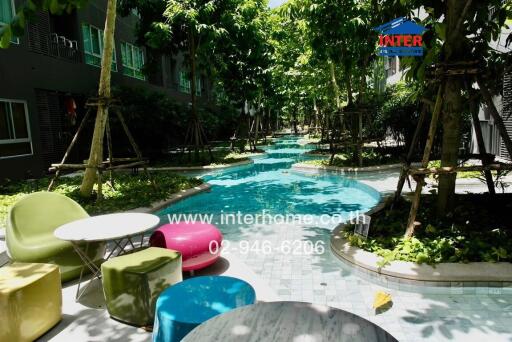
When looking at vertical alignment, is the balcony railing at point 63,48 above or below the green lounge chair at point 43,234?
above

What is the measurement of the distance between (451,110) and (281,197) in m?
6.44

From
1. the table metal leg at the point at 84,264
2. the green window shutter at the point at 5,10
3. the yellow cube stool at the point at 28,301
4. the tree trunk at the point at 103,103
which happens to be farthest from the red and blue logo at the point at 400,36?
the green window shutter at the point at 5,10

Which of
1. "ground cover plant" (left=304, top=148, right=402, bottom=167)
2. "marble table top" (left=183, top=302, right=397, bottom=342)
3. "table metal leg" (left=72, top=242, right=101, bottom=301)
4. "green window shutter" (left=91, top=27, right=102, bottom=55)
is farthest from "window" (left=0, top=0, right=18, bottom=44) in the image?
"marble table top" (left=183, top=302, right=397, bottom=342)

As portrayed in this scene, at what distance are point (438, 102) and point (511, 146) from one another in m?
1.24

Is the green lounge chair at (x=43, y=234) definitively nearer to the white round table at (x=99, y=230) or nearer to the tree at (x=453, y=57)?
the white round table at (x=99, y=230)

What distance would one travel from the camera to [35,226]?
5.10m

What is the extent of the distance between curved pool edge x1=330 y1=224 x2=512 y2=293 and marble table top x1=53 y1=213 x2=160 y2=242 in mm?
3115

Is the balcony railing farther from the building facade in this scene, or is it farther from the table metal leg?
the table metal leg

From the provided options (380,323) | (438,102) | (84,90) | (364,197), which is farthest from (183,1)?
(380,323)

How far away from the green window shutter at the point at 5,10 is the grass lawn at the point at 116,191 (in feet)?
19.2

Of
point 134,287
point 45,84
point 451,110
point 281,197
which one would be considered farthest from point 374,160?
point 45,84

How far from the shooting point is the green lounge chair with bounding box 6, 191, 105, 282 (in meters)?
4.77

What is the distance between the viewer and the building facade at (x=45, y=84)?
13477 millimetres

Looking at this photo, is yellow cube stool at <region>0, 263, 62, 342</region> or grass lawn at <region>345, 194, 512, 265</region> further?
grass lawn at <region>345, 194, 512, 265</region>
